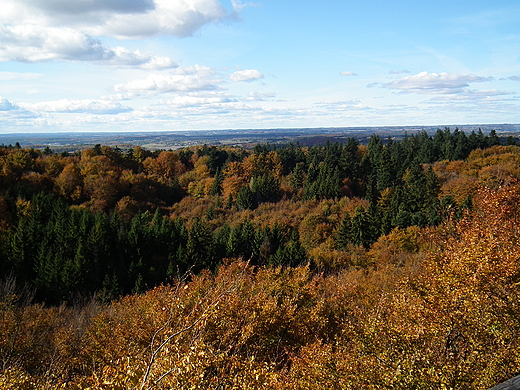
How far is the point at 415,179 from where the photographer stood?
8331cm

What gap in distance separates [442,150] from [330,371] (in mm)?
110391

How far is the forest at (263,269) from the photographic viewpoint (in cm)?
1198

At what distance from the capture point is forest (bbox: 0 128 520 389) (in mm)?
11977

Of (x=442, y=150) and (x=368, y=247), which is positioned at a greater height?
(x=442, y=150)

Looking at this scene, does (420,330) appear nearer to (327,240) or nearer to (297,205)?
(327,240)

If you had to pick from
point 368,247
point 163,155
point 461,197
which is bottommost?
point 368,247

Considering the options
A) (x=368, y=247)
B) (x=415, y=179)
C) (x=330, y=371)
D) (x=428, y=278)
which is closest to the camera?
(x=330, y=371)

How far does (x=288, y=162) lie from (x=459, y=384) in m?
102

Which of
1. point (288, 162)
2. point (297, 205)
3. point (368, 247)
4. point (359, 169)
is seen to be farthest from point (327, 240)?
point (288, 162)

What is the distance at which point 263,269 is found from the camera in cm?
4506


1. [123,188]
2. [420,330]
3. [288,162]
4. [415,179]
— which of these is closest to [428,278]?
[420,330]

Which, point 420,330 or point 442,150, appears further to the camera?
point 442,150

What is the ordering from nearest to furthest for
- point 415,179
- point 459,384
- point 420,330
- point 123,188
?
point 459,384 < point 420,330 < point 415,179 < point 123,188

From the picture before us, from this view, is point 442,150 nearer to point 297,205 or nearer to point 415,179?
point 415,179
